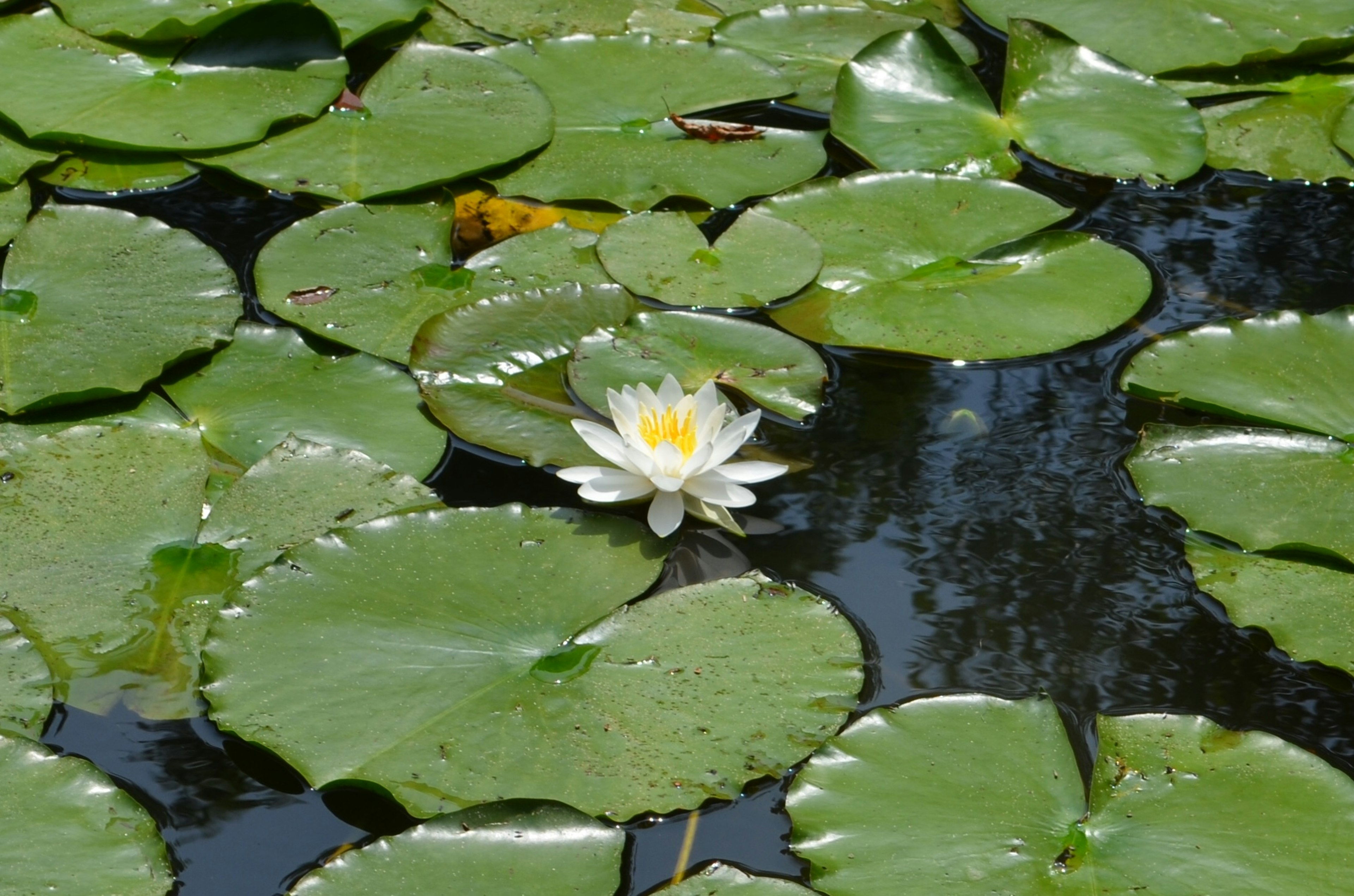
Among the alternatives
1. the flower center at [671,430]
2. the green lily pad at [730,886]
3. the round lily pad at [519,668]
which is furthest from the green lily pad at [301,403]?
the green lily pad at [730,886]

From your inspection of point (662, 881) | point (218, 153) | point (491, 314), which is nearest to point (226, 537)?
point (491, 314)

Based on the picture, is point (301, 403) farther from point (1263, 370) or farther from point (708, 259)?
point (1263, 370)

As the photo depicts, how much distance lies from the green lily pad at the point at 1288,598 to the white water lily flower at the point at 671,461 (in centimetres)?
75

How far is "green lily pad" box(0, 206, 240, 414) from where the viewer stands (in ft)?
7.20

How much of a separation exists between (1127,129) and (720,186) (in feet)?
3.47

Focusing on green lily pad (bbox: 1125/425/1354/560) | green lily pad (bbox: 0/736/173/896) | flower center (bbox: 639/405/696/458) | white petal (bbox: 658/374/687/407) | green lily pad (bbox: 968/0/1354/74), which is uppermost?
green lily pad (bbox: 968/0/1354/74)

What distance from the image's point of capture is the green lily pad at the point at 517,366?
2191mm

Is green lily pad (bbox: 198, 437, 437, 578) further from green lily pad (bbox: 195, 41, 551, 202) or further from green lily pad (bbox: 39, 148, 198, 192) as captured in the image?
green lily pad (bbox: 39, 148, 198, 192)

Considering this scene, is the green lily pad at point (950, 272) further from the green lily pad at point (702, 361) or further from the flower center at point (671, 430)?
the flower center at point (671, 430)

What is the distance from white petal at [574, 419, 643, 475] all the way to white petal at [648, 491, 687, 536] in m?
0.06

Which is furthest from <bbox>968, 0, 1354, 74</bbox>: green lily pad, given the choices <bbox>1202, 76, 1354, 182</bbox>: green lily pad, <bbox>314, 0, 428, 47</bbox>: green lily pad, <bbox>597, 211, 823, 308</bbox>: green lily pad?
<bbox>314, 0, 428, 47</bbox>: green lily pad

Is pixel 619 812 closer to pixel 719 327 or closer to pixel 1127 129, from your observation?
pixel 719 327

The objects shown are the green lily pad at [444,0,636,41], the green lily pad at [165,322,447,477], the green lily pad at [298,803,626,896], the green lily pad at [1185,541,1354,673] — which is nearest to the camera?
the green lily pad at [298,803,626,896]

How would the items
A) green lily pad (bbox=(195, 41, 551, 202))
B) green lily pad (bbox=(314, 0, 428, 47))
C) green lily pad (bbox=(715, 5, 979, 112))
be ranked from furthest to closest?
green lily pad (bbox=(715, 5, 979, 112)), green lily pad (bbox=(314, 0, 428, 47)), green lily pad (bbox=(195, 41, 551, 202))
